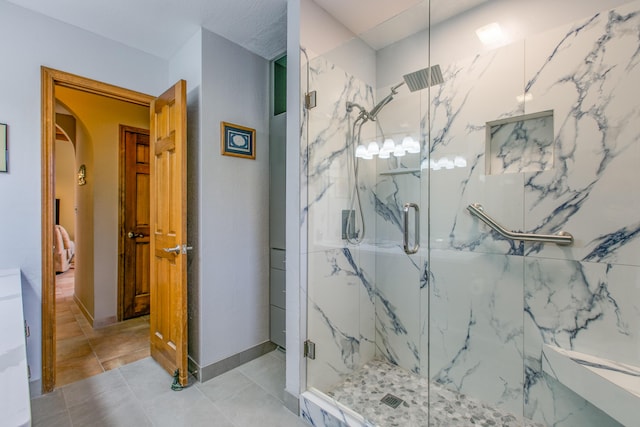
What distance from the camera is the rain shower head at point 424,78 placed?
1.93 metres

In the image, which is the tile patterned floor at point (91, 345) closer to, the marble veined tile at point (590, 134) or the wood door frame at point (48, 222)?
the wood door frame at point (48, 222)

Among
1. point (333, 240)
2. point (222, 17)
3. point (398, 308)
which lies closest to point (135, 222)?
point (222, 17)

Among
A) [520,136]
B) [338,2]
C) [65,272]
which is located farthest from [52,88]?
[65,272]

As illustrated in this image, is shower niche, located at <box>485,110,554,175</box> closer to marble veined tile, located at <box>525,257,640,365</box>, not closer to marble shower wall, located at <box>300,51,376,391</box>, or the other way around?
marble veined tile, located at <box>525,257,640,365</box>

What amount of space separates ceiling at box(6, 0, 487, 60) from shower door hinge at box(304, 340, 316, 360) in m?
2.10

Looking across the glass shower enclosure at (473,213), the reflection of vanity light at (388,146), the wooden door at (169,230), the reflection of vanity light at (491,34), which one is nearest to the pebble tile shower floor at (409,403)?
the glass shower enclosure at (473,213)

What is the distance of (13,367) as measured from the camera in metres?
0.80

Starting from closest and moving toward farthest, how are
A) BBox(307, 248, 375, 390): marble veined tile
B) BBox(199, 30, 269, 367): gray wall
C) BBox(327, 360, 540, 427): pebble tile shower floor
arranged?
BBox(327, 360, 540, 427): pebble tile shower floor
BBox(307, 248, 375, 390): marble veined tile
BBox(199, 30, 269, 367): gray wall

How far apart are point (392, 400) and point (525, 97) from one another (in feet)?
6.43

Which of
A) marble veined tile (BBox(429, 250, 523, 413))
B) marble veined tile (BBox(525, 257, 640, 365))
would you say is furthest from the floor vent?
marble veined tile (BBox(525, 257, 640, 365))

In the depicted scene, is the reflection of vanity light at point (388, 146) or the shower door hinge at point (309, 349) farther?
the reflection of vanity light at point (388, 146)

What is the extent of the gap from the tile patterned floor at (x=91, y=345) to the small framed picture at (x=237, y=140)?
1879 mm

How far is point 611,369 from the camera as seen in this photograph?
1.36m

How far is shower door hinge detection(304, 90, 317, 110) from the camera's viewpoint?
184 centimetres
